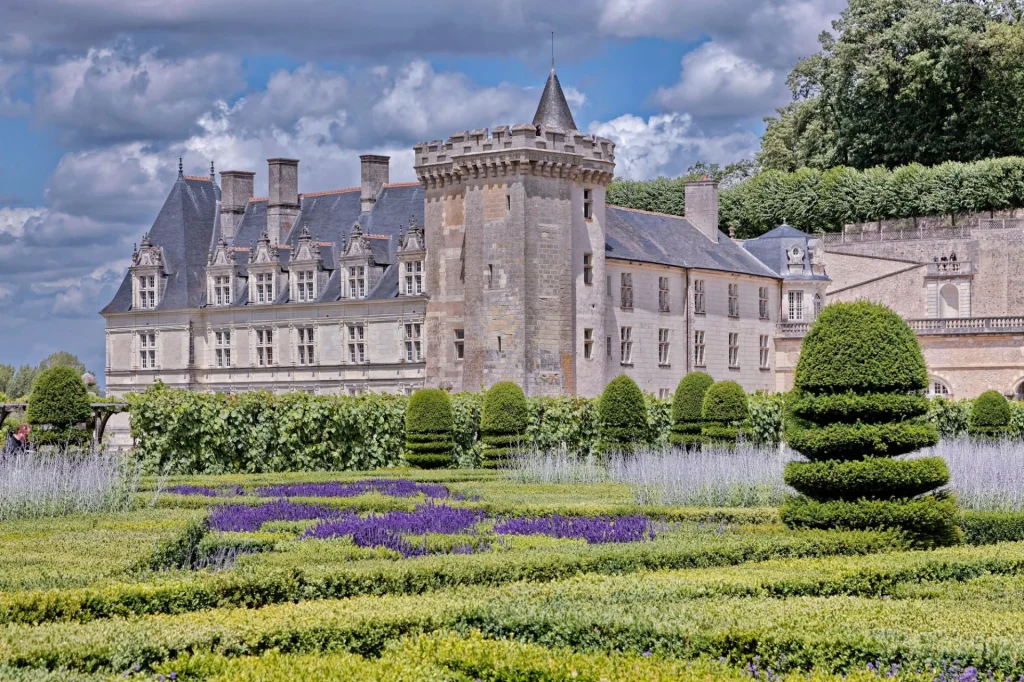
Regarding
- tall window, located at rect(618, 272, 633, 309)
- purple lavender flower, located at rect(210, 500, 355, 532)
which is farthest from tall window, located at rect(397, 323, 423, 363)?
purple lavender flower, located at rect(210, 500, 355, 532)

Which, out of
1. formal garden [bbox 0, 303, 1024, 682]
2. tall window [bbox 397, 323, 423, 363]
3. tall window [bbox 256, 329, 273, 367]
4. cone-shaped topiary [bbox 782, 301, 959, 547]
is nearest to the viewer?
formal garden [bbox 0, 303, 1024, 682]

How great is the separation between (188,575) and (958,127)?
Result: 193 ft

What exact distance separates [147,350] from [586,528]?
46048 millimetres

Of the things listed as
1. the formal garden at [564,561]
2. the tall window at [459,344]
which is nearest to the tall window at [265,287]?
the tall window at [459,344]

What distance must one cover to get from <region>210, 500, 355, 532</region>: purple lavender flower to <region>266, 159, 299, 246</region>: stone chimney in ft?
130

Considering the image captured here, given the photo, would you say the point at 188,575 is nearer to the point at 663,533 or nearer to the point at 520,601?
the point at 520,601

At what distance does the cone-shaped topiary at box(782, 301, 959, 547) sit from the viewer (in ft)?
51.8

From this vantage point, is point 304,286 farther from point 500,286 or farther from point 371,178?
point 500,286

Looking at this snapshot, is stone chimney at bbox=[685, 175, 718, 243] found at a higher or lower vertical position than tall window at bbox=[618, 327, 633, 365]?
higher

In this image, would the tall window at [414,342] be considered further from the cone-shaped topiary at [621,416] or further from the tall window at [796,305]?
the cone-shaped topiary at [621,416]

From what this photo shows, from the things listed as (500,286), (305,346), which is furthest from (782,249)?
(305,346)

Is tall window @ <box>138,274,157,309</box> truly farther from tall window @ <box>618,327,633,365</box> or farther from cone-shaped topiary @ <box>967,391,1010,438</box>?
cone-shaped topiary @ <box>967,391,1010,438</box>

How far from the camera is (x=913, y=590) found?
12.4 m

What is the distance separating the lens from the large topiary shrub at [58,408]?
28.0 metres
